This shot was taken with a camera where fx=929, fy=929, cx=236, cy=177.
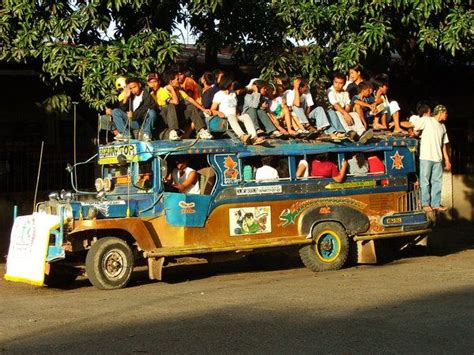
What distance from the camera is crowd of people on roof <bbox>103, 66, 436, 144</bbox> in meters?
13.8

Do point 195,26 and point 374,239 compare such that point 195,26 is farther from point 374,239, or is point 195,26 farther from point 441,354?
point 441,354

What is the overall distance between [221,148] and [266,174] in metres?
0.86

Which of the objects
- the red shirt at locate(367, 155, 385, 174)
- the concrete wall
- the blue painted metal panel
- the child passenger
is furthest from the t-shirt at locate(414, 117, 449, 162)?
the concrete wall

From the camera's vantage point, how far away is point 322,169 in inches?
569

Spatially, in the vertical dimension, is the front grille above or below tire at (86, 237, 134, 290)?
above

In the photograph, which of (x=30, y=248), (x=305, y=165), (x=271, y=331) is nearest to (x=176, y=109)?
(x=305, y=165)

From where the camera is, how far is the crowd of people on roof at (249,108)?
1377 cm

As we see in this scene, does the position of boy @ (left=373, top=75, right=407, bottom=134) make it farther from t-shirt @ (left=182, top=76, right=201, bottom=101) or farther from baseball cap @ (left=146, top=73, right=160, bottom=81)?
baseball cap @ (left=146, top=73, right=160, bottom=81)

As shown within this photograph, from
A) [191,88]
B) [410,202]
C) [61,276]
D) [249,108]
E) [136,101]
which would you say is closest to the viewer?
[61,276]

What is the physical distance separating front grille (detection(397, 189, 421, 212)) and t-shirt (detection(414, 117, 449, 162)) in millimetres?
656

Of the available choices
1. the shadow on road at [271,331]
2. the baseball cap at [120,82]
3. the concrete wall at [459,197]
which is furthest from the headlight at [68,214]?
the concrete wall at [459,197]

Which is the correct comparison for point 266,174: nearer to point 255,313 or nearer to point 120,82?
point 120,82

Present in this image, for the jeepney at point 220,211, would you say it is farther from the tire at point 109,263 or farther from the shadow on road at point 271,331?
the shadow on road at point 271,331

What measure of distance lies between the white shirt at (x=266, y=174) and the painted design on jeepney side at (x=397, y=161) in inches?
89.5
